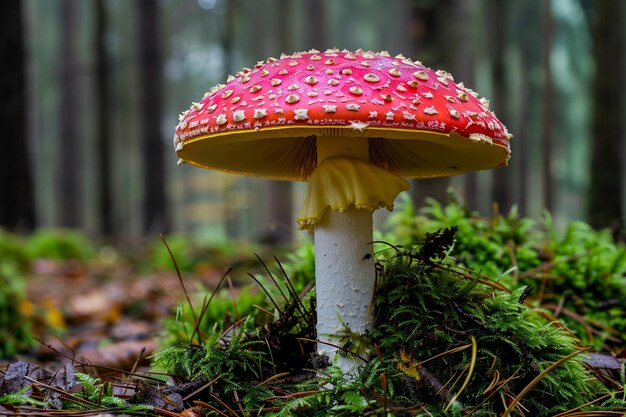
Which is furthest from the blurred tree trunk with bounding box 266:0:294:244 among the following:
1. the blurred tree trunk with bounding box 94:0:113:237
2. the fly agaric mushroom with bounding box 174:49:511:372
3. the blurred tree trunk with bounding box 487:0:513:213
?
the fly agaric mushroom with bounding box 174:49:511:372

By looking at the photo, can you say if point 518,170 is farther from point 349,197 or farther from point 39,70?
point 39,70

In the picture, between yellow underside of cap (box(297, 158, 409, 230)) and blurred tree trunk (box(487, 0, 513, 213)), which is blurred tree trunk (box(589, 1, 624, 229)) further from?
yellow underside of cap (box(297, 158, 409, 230))

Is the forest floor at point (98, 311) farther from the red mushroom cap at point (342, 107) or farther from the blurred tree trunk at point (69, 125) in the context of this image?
the blurred tree trunk at point (69, 125)

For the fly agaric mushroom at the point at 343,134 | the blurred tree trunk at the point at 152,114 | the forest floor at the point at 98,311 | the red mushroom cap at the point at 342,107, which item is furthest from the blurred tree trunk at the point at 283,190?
the red mushroom cap at the point at 342,107

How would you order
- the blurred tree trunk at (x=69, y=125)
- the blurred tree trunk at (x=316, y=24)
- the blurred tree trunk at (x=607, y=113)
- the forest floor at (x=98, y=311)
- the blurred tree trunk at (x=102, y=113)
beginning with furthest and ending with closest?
the blurred tree trunk at (x=69, y=125), the blurred tree trunk at (x=316, y=24), the blurred tree trunk at (x=102, y=113), the blurred tree trunk at (x=607, y=113), the forest floor at (x=98, y=311)

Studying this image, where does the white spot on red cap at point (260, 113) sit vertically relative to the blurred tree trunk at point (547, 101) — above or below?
below

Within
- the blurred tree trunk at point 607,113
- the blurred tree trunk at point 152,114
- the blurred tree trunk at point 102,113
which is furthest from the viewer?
the blurred tree trunk at point 152,114
